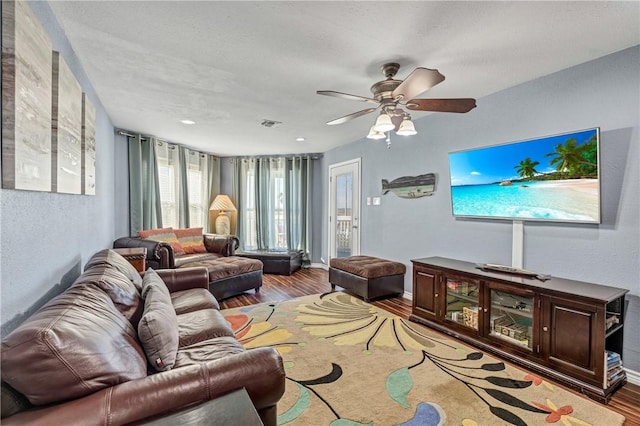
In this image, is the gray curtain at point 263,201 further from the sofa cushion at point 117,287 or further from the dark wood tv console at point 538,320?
the sofa cushion at point 117,287

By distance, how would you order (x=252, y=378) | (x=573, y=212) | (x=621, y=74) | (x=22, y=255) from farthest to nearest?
(x=573, y=212)
(x=621, y=74)
(x=22, y=255)
(x=252, y=378)

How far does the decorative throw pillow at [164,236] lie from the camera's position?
4.30 metres

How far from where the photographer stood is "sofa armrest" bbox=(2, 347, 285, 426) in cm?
91

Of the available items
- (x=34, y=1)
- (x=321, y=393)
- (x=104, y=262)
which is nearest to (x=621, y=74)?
(x=321, y=393)

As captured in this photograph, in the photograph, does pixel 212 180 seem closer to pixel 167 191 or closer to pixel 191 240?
pixel 167 191

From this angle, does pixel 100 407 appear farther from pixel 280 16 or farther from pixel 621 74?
pixel 621 74

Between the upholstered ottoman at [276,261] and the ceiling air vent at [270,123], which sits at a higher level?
the ceiling air vent at [270,123]

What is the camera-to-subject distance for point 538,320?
2.29 m

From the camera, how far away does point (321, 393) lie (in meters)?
2.01

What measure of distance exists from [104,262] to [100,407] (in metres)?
1.36

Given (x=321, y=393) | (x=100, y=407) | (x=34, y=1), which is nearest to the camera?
(x=100, y=407)

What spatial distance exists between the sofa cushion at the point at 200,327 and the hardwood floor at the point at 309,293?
1.68m

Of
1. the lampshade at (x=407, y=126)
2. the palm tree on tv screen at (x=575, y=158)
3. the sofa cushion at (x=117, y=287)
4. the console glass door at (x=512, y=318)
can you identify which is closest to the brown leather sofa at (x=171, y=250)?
the sofa cushion at (x=117, y=287)

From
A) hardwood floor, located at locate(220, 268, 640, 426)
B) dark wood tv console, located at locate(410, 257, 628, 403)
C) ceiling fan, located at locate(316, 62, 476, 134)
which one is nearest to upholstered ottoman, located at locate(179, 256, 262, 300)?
hardwood floor, located at locate(220, 268, 640, 426)
